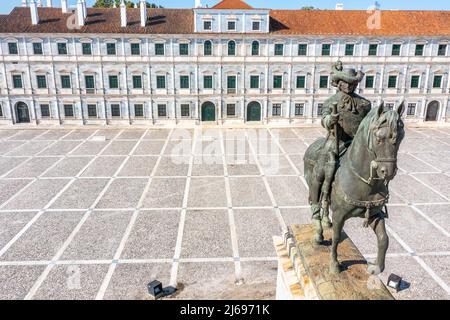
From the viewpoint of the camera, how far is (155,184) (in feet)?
75.8

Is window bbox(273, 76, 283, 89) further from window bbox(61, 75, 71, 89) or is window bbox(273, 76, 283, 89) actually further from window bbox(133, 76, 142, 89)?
window bbox(61, 75, 71, 89)

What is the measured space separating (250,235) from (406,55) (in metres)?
34.2

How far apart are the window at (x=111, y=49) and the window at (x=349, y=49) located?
25.9 meters

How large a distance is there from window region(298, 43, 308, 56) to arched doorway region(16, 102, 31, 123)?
3175 cm

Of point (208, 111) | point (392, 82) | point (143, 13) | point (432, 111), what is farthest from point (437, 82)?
point (143, 13)

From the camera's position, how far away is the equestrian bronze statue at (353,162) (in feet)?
19.0

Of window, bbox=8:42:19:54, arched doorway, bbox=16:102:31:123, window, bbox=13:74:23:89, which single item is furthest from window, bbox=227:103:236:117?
window, bbox=8:42:19:54

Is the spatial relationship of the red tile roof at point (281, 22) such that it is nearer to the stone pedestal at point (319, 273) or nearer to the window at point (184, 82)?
the window at point (184, 82)

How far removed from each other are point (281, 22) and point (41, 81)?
91.9ft

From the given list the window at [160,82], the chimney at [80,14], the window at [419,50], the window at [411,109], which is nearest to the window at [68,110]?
the chimney at [80,14]

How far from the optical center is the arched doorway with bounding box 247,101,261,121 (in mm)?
41250

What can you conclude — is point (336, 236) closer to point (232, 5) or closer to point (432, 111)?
point (232, 5)

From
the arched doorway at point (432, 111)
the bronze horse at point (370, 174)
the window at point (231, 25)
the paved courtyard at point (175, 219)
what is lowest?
the paved courtyard at point (175, 219)

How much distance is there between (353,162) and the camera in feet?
22.4
